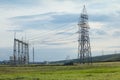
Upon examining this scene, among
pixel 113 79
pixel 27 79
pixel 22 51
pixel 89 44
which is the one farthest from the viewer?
pixel 22 51

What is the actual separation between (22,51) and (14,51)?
57.0 ft

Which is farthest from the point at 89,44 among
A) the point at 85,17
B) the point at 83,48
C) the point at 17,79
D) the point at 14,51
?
the point at 17,79

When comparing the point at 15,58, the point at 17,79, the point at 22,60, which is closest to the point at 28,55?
the point at 22,60

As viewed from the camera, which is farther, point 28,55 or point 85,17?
point 28,55

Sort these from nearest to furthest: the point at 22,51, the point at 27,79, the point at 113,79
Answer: the point at 113,79 < the point at 27,79 < the point at 22,51

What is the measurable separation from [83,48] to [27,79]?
9098 centimetres

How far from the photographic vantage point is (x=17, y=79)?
5194 cm

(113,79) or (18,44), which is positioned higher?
(18,44)

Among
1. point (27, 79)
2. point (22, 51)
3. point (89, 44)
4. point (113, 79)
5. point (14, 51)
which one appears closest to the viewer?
point (113, 79)

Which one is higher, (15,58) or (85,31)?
(85,31)

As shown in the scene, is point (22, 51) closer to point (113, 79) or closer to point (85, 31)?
point (85, 31)

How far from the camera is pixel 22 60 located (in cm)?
18562

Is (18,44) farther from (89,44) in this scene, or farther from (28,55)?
(89,44)

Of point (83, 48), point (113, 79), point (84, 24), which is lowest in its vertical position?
point (113, 79)
